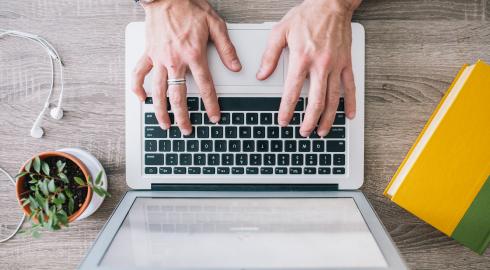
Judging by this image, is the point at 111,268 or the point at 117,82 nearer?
the point at 111,268

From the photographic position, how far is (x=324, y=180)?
788mm

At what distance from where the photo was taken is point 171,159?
0.79 meters

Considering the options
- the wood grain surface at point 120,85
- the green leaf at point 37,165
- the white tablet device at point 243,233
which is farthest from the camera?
the wood grain surface at point 120,85

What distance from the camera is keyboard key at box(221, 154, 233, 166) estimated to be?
0.79 metres

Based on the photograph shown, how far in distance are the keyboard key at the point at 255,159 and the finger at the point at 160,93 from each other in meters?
0.19

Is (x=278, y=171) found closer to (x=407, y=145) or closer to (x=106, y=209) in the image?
(x=407, y=145)

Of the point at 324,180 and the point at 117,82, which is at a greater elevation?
the point at 117,82

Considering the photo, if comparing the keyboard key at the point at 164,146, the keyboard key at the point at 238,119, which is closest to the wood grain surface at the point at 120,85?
the keyboard key at the point at 164,146

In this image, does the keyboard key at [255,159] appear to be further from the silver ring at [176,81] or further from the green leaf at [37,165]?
the green leaf at [37,165]

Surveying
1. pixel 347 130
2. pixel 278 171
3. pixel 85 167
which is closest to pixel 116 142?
pixel 85 167

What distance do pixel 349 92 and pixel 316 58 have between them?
0.32 feet

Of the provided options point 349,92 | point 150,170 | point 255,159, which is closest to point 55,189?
point 150,170

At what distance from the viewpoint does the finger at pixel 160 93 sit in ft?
2.52

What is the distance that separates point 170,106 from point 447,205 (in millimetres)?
600
